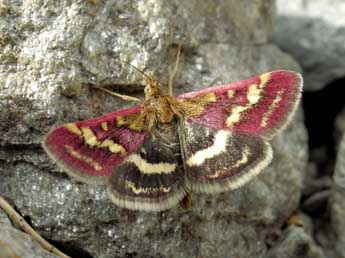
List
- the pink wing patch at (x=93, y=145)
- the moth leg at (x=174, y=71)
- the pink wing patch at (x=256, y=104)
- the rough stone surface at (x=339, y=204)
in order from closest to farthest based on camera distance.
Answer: the pink wing patch at (x=93, y=145), the pink wing patch at (x=256, y=104), the moth leg at (x=174, y=71), the rough stone surface at (x=339, y=204)

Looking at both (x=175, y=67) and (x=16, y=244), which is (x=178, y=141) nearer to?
(x=175, y=67)

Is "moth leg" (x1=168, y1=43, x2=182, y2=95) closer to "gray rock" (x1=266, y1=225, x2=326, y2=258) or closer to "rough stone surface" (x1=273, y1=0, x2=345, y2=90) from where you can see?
"gray rock" (x1=266, y1=225, x2=326, y2=258)

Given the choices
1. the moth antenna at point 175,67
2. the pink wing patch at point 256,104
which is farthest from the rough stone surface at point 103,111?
the pink wing patch at point 256,104

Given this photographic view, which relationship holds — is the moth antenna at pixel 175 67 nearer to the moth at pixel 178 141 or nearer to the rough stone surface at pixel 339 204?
the moth at pixel 178 141

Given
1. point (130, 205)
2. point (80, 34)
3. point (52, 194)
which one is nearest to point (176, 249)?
point (130, 205)

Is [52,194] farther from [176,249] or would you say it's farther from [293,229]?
[293,229]

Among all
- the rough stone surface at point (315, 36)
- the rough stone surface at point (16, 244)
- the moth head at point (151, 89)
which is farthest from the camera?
the rough stone surface at point (315, 36)

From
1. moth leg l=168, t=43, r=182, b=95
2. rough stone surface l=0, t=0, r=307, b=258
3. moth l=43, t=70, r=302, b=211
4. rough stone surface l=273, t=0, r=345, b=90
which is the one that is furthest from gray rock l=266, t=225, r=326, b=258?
rough stone surface l=273, t=0, r=345, b=90
